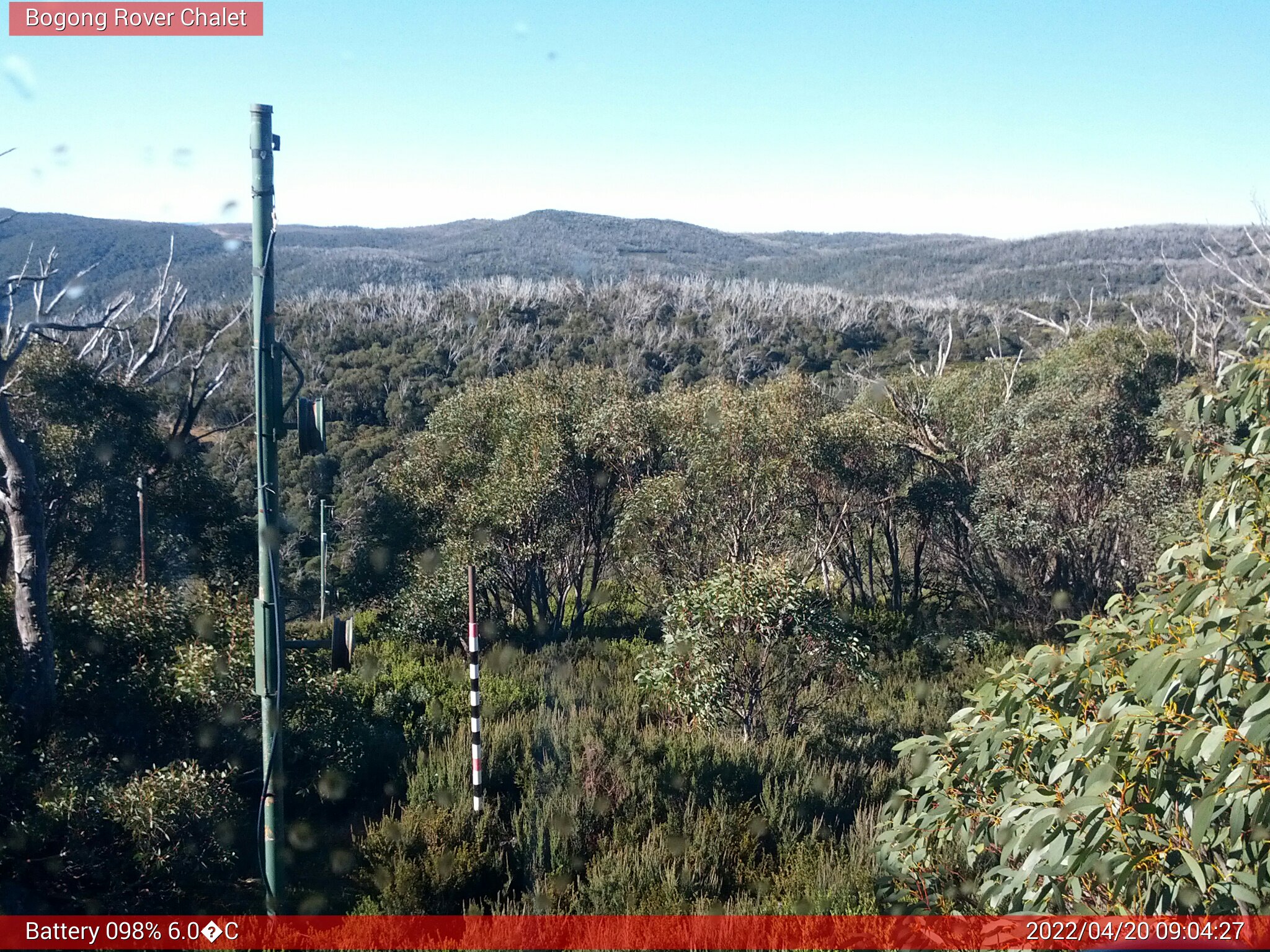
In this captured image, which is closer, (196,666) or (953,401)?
(196,666)

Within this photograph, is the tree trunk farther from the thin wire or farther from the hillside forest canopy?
the thin wire

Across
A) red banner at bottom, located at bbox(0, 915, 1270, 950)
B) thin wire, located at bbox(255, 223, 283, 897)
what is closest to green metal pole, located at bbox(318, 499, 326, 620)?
red banner at bottom, located at bbox(0, 915, 1270, 950)

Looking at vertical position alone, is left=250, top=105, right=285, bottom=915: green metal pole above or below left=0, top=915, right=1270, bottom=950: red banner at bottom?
above

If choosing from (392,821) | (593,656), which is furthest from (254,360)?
(593,656)

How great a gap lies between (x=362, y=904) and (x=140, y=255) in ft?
155

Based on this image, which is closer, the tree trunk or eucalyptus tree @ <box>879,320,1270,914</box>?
eucalyptus tree @ <box>879,320,1270,914</box>

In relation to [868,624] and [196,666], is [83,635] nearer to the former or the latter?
[196,666]

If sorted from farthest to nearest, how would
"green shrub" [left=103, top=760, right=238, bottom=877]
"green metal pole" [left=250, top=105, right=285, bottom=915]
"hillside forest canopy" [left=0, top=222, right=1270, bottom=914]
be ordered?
1. "green shrub" [left=103, top=760, right=238, bottom=877]
2. "green metal pole" [left=250, top=105, right=285, bottom=915]
3. "hillside forest canopy" [left=0, top=222, right=1270, bottom=914]

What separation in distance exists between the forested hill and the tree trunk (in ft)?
100

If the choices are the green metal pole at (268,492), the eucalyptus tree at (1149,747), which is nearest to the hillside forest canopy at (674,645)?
the eucalyptus tree at (1149,747)

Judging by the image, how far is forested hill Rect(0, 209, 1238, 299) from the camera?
46.5 m

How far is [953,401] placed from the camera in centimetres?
1543

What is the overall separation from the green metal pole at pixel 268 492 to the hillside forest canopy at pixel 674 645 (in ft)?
4.28

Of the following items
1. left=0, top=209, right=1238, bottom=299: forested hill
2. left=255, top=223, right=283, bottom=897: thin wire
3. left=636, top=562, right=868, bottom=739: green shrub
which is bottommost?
left=636, top=562, right=868, bottom=739: green shrub
